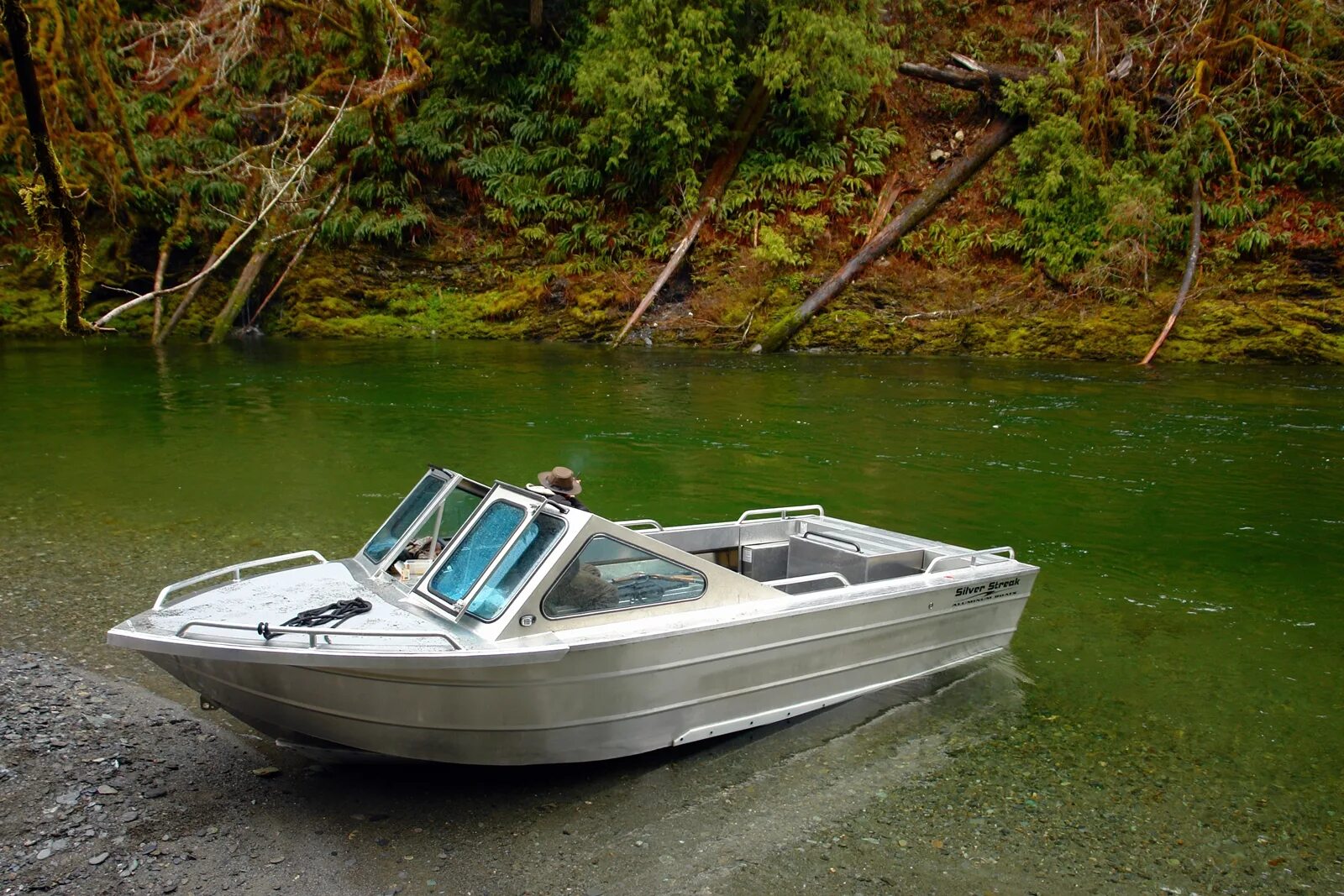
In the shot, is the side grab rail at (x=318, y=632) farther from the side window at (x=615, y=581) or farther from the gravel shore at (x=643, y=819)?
the gravel shore at (x=643, y=819)

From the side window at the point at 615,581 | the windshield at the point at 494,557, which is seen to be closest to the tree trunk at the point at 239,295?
the windshield at the point at 494,557

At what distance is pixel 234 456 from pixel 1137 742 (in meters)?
12.3

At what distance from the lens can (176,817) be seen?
204 inches

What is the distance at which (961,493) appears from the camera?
12.7 m

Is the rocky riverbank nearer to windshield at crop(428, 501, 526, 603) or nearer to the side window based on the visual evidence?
windshield at crop(428, 501, 526, 603)

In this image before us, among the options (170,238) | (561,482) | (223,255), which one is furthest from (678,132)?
(561,482)

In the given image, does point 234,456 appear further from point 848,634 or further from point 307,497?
point 848,634

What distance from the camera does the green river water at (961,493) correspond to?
6.02 metres

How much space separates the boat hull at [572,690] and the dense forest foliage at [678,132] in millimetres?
18942

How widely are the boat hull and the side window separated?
0.94 feet

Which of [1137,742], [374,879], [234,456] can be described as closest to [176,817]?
[374,879]

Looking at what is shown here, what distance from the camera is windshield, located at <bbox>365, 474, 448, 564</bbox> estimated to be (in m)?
6.86

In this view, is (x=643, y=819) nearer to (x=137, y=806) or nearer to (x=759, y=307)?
(x=137, y=806)

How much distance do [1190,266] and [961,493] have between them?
15113 millimetres
